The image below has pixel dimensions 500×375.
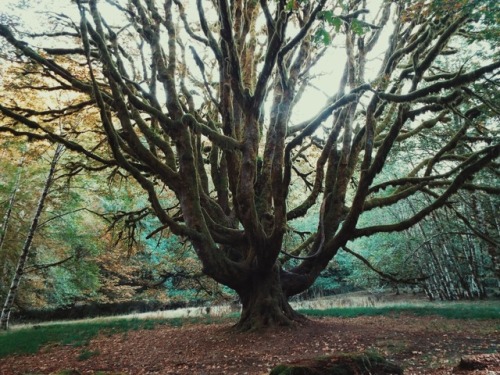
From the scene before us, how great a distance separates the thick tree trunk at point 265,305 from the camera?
24.9ft

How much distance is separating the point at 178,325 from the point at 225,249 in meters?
4.27

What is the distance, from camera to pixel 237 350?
605 cm

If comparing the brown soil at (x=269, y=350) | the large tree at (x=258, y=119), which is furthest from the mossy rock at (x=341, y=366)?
the large tree at (x=258, y=119)

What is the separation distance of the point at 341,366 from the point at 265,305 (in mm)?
4775

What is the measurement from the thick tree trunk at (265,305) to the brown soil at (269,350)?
14.7 inches

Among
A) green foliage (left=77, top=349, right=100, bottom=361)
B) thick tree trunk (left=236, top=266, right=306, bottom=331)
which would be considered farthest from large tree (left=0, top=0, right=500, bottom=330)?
green foliage (left=77, top=349, right=100, bottom=361)

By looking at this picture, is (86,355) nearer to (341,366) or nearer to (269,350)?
(269,350)

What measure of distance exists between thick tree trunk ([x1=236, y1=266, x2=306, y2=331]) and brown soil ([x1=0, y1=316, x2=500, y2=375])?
14.7 inches

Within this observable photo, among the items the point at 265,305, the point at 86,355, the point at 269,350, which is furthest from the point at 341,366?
the point at 86,355

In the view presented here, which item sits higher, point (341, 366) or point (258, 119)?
point (258, 119)

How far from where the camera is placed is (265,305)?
7746mm

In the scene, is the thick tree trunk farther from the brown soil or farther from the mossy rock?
the mossy rock

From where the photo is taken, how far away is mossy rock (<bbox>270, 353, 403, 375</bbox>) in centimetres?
303

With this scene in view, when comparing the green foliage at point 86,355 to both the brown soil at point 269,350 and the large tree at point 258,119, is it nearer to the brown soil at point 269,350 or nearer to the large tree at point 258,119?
the brown soil at point 269,350
